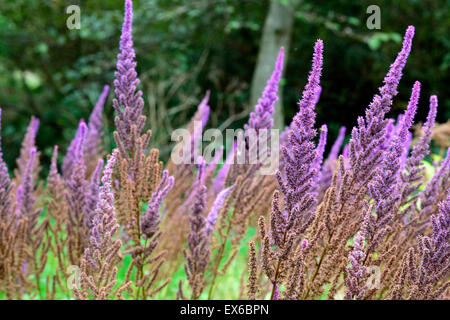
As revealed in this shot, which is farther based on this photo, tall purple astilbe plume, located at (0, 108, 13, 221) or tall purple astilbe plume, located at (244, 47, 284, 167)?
tall purple astilbe plume, located at (244, 47, 284, 167)

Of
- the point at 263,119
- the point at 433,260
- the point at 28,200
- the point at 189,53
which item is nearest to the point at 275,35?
the point at 189,53

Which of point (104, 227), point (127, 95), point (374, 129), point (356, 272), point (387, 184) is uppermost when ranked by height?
point (127, 95)

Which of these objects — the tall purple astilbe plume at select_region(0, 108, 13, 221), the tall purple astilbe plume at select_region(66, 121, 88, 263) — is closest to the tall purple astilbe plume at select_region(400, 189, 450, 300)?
the tall purple astilbe plume at select_region(66, 121, 88, 263)

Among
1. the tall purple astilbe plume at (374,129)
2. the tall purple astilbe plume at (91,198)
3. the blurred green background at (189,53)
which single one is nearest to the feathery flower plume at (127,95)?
the tall purple astilbe plume at (91,198)

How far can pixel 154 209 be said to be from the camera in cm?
151

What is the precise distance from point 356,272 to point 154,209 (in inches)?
26.8

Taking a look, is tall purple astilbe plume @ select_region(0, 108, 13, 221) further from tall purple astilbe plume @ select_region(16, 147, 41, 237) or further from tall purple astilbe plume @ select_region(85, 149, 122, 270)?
tall purple astilbe plume @ select_region(85, 149, 122, 270)

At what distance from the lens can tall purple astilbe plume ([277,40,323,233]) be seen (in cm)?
121

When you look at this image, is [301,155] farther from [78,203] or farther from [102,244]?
[78,203]

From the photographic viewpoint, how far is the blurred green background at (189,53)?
703 centimetres

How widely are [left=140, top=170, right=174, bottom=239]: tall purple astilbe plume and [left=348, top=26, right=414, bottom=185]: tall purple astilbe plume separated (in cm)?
60
